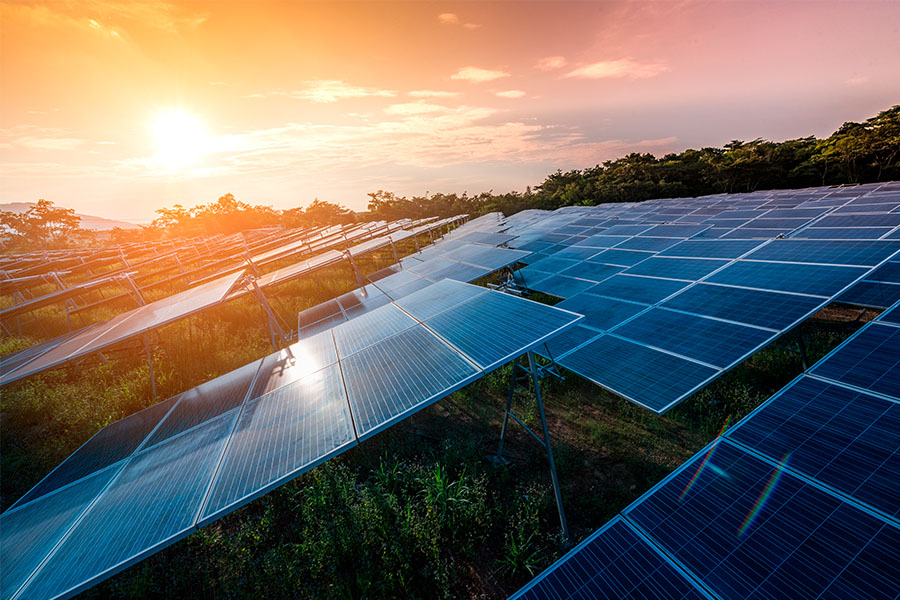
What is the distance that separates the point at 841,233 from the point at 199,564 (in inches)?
810

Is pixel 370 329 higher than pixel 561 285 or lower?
higher

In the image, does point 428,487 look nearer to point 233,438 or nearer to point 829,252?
point 233,438

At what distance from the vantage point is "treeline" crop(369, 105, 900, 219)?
3228 cm

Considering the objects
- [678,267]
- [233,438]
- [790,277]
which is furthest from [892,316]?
[233,438]

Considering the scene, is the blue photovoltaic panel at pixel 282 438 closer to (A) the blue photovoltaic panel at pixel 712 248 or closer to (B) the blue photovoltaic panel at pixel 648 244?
(A) the blue photovoltaic panel at pixel 712 248

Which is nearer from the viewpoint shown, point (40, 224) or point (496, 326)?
point (496, 326)

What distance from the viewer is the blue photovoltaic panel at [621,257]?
12.3 m

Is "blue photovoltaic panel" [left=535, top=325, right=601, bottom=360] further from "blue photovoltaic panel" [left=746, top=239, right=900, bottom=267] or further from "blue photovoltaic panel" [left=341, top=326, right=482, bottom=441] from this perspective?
"blue photovoltaic panel" [left=746, top=239, right=900, bottom=267]

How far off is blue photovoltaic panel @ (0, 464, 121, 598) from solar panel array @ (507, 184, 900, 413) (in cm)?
852

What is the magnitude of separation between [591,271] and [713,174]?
47968mm

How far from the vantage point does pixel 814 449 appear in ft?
12.1

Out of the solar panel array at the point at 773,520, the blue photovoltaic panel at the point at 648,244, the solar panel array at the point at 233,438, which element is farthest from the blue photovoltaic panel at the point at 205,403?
the blue photovoltaic panel at the point at 648,244

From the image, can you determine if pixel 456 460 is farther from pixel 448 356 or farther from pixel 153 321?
pixel 153 321

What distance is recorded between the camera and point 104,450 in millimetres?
5828
